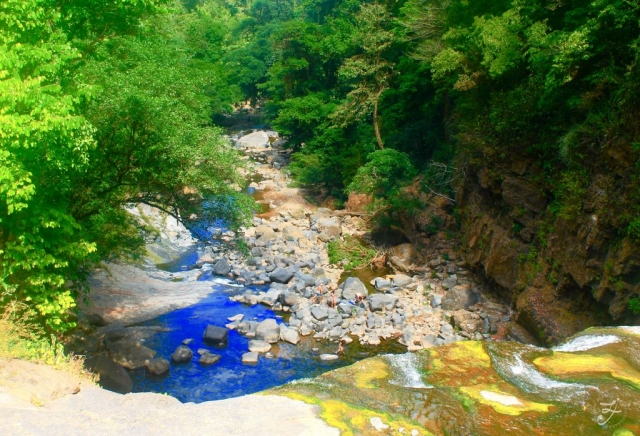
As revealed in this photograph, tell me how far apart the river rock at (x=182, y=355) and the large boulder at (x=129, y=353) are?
0.65 metres

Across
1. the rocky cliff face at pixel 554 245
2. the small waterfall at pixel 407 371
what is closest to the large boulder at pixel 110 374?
the small waterfall at pixel 407 371

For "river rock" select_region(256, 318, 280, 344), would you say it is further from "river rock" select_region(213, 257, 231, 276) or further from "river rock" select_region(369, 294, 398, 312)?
"river rock" select_region(213, 257, 231, 276)

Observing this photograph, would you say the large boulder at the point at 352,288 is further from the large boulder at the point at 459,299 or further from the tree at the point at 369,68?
the tree at the point at 369,68

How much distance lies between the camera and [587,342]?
387 inches

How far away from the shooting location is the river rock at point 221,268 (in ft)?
72.1

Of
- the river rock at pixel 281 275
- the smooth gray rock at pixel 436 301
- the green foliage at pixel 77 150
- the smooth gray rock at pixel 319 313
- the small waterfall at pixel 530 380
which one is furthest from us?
the river rock at pixel 281 275

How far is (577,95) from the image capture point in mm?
14211

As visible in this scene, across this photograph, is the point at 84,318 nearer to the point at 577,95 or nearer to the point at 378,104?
the point at 577,95

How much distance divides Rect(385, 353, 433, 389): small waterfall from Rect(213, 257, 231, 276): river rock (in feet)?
46.0

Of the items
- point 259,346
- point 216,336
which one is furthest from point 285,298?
point 216,336

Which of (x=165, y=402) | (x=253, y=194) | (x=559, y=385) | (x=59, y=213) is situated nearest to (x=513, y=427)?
(x=559, y=385)

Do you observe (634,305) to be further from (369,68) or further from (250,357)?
(369,68)

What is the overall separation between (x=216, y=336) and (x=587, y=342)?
10.9m

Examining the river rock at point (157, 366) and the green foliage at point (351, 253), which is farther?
the green foliage at point (351, 253)
